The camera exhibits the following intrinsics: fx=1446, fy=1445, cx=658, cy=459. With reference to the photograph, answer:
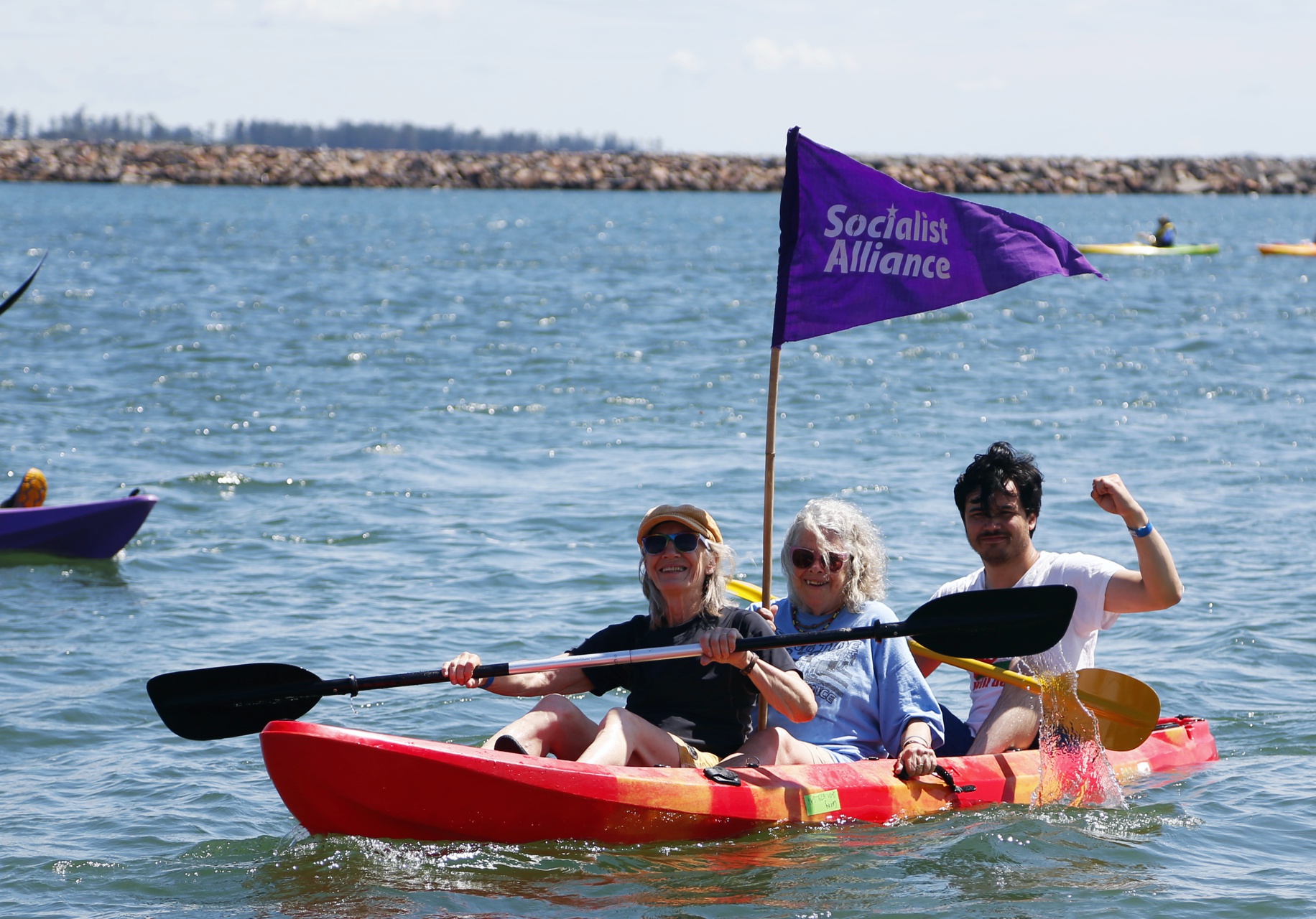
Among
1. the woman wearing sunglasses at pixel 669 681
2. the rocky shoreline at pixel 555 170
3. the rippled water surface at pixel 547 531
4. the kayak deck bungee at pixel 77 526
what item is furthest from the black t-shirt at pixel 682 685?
the rocky shoreline at pixel 555 170

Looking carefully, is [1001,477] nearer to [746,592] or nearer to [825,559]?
[825,559]

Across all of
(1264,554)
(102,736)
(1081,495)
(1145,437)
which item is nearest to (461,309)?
(1145,437)

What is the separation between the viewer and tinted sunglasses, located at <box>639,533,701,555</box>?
4738 mm

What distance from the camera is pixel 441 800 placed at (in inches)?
182

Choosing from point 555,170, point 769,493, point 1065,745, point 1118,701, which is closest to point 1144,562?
point 1118,701

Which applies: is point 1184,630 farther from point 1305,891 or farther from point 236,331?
point 236,331

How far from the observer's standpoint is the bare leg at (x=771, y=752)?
498 centimetres

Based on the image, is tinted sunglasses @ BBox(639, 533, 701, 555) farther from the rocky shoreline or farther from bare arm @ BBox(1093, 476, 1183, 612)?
the rocky shoreline

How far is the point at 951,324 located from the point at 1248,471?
41.6 ft

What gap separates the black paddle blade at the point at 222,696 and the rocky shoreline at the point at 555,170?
79341 millimetres

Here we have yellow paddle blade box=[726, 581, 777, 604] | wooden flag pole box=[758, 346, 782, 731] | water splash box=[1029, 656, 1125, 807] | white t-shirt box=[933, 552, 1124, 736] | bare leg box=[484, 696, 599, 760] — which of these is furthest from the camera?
yellow paddle blade box=[726, 581, 777, 604]

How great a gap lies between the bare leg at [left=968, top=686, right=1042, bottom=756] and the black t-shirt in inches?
36.9

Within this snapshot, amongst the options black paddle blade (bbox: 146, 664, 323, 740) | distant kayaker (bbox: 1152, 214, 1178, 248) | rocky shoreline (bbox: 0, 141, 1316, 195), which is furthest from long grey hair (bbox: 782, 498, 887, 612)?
rocky shoreline (bbox: 0, 141, 1316, 195)

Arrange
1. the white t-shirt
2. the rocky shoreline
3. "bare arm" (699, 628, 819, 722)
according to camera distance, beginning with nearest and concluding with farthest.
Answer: "bare arm" (699, 628, 819, 722) → the white t-shirt → the rocky shoreline
